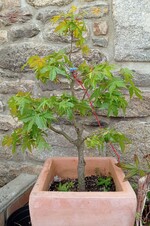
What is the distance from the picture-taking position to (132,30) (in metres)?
1.53

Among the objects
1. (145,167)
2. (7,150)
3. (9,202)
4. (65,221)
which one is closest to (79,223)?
(65,221)

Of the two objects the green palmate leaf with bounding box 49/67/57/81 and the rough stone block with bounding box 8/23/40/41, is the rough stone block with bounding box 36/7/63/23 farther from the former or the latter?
the green palmate leaf with bounding box 49/67/57/81

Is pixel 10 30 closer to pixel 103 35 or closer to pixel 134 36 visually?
pixel 103 35

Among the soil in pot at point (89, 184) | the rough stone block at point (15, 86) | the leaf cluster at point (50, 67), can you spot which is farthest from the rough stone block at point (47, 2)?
the soil in pot at point (89, 184)

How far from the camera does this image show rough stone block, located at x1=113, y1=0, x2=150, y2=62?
151cm

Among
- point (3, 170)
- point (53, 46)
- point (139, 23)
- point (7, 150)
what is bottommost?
point (3, 170)

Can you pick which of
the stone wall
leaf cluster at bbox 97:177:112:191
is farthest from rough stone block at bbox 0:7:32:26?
leaf cluster at bbox 97:177:112:191

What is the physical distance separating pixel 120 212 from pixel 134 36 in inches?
35.5

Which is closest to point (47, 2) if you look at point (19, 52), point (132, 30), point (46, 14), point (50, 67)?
point (46, 14)

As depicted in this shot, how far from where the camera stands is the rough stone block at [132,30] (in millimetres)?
1508

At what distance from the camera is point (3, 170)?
5.90 ft

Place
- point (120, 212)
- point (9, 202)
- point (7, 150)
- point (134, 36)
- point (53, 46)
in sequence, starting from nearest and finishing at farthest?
point (120, 212) → point (9, 202) → point (134, 36) → point (53, 46) → point (7, 150)

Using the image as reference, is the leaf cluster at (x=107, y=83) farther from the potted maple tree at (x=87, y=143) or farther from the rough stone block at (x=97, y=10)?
the rough stone block at (x=97, y=10)

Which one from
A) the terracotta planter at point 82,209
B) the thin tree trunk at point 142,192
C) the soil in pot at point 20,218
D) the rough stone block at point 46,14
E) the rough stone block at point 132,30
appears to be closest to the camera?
the terracotta planter at point 82,209
